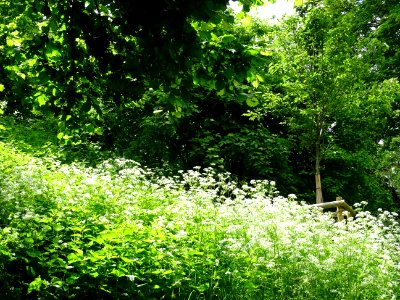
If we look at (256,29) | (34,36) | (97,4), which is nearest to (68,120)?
(34,36)

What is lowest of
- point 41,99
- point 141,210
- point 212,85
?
point 141,210

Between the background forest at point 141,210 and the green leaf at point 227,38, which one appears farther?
the green leaf at point 227,38

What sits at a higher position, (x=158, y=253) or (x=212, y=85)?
(x=212, y=85)

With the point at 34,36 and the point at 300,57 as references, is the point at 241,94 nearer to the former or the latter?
the point at 34,36

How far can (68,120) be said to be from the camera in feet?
13.3

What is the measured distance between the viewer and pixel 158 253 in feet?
11.7

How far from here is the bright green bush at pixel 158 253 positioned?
3.15 m

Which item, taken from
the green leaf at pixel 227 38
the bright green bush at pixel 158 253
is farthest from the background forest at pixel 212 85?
the bright green bush at pixel 158 253

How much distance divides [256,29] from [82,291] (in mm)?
13187

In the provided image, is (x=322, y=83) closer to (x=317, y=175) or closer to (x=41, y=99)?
(x=317, y=175)

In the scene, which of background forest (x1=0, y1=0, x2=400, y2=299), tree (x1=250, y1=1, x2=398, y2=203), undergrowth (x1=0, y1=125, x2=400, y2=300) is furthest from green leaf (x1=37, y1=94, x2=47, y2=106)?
tree (x1=250, y1=1, x2=398, y2=203)

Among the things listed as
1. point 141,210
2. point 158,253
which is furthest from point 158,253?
point 141,210

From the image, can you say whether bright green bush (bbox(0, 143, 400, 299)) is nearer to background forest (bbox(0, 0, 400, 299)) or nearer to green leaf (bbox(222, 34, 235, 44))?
background forest (bbox(0, 0, 400, 299))

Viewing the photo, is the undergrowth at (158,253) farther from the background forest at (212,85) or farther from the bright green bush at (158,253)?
the background forest at (212,85)
